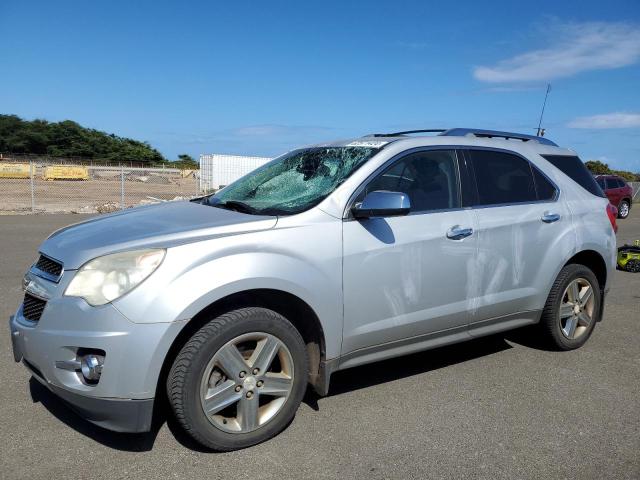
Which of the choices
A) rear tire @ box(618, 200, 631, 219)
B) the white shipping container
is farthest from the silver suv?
the white shipping container

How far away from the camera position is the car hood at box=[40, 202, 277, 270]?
292 centimetres

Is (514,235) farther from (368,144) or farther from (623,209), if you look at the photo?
(623,209)

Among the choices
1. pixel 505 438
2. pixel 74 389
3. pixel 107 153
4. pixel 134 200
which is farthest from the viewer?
pixel 107 153

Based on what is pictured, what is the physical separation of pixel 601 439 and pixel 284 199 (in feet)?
7.98

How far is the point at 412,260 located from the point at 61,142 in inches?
3809

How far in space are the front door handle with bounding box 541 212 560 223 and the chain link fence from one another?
40.1ft

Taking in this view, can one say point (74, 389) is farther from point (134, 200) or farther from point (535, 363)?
point (134, 200)

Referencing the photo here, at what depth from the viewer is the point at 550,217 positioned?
14.8 feet

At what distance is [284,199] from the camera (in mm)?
3691

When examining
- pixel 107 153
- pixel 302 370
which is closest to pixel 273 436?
pixel 302 370

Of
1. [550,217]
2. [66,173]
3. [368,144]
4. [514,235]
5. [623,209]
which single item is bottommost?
[623,209]

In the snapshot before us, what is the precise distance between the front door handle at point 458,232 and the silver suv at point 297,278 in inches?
0.4

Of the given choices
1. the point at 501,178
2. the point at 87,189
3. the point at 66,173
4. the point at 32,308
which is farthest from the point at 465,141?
the point at 66,173

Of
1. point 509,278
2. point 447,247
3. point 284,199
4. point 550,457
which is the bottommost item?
point 550,457
